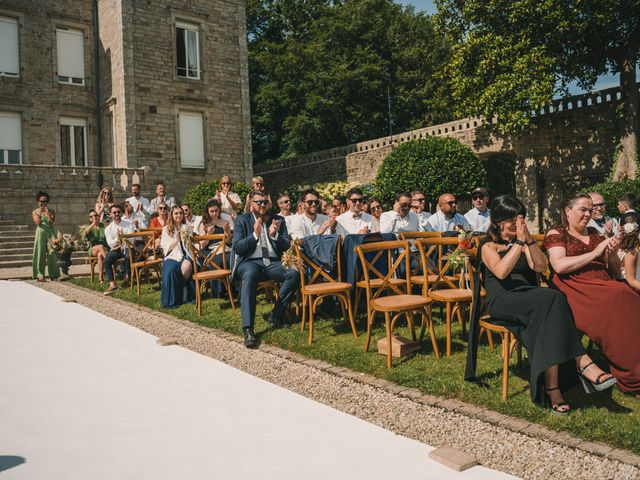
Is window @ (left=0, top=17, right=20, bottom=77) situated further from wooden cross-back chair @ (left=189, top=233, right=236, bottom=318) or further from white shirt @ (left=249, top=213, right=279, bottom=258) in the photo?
white shirt @ (left=249, top=213, right=279, bottom=258)

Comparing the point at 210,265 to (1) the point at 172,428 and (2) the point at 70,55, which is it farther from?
(2) the point at 70,55

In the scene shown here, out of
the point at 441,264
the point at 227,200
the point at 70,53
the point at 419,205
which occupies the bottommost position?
the point at 441,264

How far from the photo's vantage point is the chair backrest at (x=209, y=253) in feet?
25.5

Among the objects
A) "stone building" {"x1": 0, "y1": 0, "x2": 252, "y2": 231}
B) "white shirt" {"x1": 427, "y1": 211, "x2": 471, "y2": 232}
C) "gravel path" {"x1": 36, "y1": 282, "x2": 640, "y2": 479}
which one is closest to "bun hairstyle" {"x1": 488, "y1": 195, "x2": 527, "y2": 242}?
"gravel path" {"x1": 36, "y1": 282, "x2": 640, "y2": 479}

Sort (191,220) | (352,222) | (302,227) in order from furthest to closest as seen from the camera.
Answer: (191,220), (352,222), (302,227)

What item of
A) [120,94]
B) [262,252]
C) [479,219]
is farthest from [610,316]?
[120,94]

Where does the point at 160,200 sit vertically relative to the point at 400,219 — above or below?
above

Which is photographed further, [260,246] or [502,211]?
[260,246]

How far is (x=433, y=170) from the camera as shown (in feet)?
57.2

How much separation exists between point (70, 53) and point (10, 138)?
3.89m

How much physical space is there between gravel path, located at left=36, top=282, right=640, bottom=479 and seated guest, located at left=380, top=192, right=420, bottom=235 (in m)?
3.08

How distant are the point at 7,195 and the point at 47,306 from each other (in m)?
9.69

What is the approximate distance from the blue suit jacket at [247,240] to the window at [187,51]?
15.3m

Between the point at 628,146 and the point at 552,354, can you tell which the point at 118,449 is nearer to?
the point at 552,354
